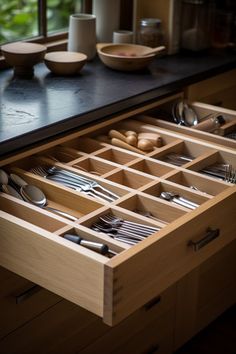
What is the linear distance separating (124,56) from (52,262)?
1112 millimetres

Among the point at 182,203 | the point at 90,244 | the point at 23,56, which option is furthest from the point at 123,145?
the point at 90,244

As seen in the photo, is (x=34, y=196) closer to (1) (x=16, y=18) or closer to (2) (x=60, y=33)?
(2) (x=60, y=33)

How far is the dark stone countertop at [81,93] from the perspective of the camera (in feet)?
6.13

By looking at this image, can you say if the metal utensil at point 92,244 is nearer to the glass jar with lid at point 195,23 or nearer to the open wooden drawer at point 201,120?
the open wooden drawer at point 201,120

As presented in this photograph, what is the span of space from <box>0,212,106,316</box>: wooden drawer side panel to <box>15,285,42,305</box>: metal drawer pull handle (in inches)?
8.1

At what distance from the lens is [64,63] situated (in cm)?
231

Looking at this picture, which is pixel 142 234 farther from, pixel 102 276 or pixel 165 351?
pixel 165 351

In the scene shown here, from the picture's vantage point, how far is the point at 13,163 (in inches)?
72.8

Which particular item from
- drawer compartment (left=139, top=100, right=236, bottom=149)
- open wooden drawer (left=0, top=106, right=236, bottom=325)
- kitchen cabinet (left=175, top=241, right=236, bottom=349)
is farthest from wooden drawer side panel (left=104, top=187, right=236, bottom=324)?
kitchen cabinet (left=175, top=241, right=236, bottom=349)

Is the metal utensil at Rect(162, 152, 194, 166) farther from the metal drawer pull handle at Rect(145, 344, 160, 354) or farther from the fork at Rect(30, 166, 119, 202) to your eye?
the metal drawer pull handle at Rect(145, 344, 160, 354)

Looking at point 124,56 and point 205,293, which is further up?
point 124,56

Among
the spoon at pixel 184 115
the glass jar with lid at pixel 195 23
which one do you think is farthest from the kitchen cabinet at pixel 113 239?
the glass jar with lid at pixel 195 23

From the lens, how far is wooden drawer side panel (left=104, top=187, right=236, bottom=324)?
1371 mm

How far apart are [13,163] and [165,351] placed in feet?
2.95
